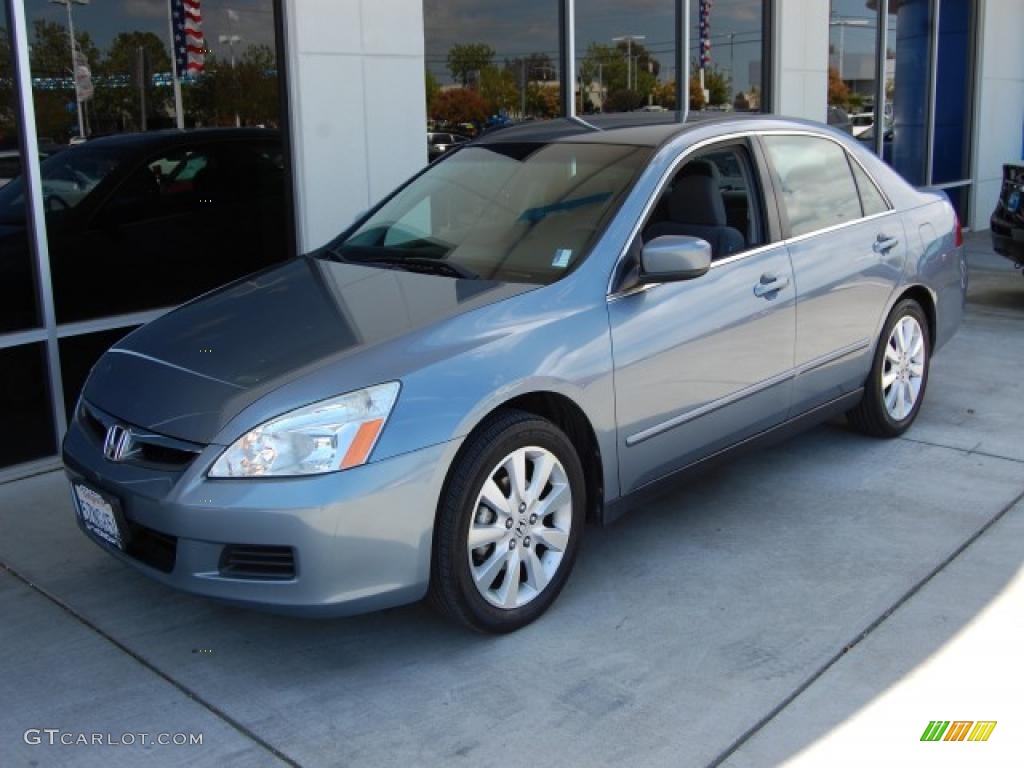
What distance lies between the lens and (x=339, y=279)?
14.4 ft

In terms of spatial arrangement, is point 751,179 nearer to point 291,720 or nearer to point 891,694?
point 891,694

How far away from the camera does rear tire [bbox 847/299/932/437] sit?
18.4ft

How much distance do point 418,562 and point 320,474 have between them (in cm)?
→ 42

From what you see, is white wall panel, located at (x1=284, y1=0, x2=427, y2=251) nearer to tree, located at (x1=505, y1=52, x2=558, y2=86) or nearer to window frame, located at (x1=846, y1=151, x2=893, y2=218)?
tree, located at (x1=505, y1=52, x2=558, y2=86)

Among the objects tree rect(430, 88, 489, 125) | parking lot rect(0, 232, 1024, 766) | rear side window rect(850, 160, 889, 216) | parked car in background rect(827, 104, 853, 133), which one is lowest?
parking lot rect(0, 232, 1024, 766)

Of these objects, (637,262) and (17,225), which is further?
(17,225)

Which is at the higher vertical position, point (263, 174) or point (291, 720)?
point (263, 174)

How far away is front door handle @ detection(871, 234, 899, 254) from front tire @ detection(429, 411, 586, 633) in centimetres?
229

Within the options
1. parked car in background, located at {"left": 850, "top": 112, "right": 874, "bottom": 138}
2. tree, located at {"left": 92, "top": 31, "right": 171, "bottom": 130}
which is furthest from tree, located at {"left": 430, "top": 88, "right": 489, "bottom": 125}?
parked car in background, located at {"left": 850, "top": 112, "right": 874, "bottom": 138}

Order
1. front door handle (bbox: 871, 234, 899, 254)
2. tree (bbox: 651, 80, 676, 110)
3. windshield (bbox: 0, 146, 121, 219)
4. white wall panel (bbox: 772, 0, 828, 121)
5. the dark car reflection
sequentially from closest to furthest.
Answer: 1. front door handle (bbox: 871, 234, 899, 254)
2. windshield (bbox: 0, 146, 121, 219)
3. the dark car reflection
4. tree (bbox: 651, 80, 676, 110)
5. white wall panel (bbox: 772, 0, 828, 121)

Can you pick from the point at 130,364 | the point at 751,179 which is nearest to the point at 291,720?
the point at 130,364

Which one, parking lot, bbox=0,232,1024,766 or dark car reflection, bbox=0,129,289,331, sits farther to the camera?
dark car reflection, bbox=0,129,289,331

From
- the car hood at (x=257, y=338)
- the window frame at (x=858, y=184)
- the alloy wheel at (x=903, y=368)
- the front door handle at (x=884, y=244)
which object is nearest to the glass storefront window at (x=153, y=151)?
the car hood at (x=257, y=338)

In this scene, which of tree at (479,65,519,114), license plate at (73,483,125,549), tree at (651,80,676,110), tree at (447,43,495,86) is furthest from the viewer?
tree at (651,80,676,110)
